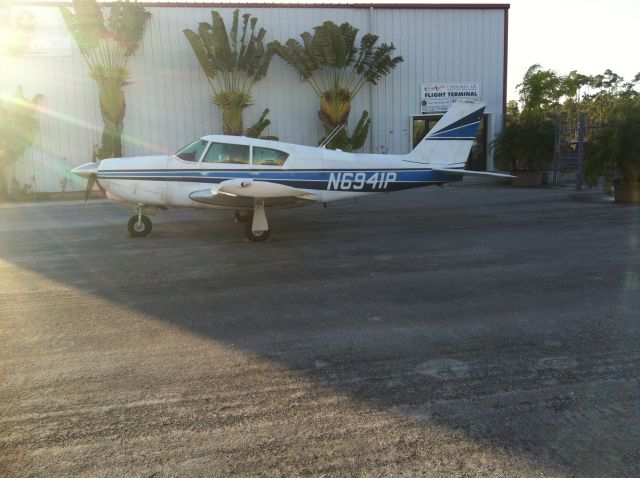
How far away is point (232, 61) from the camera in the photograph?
1823 cm

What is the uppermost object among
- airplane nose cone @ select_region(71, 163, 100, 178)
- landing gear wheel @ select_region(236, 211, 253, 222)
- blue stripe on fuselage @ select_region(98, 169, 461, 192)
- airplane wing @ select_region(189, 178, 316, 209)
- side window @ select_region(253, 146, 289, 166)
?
side window @ select_region(253, 146, 289, 166)

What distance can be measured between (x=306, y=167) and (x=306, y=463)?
7296 millimetres

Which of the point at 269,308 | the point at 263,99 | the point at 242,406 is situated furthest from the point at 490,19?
the point at 242,406

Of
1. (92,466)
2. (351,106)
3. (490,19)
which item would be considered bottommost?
(92,466)

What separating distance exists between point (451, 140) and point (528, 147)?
9925 mm

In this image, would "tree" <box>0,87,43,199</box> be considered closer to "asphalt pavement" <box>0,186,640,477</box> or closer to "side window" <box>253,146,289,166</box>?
"asphalt pavement" <box>0,186,640,477</box>

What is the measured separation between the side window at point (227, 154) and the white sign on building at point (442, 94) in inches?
533

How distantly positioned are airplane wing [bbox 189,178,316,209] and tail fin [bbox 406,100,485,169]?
8.57 ft

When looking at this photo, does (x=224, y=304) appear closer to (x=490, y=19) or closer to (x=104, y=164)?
(x=104, y=164)

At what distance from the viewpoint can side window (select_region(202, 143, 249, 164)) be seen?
923cm

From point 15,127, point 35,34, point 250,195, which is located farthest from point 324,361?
point 35,34

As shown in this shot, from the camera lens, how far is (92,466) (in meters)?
2.65

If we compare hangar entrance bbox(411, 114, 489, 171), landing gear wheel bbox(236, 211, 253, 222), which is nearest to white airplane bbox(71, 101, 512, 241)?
landing gear wheel bbox(236, 211, 253, 222)

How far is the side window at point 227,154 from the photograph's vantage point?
923 cm
